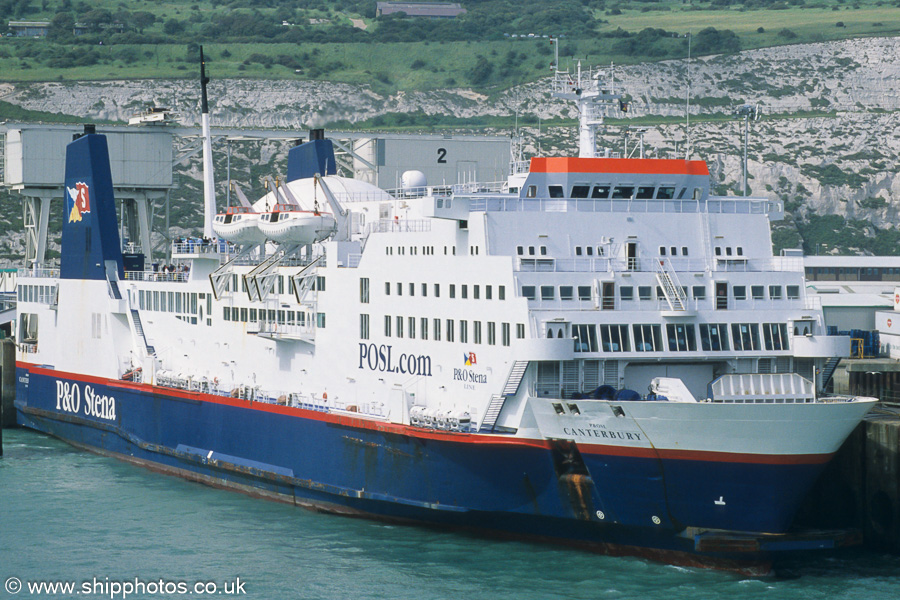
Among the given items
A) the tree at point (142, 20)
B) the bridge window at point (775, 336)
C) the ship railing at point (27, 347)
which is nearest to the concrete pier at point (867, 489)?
the bridge window at point (775, 336)

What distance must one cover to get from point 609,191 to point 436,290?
447cm

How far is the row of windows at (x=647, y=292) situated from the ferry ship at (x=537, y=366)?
0.04 meters

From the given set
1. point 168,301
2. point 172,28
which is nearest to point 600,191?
point 168,301

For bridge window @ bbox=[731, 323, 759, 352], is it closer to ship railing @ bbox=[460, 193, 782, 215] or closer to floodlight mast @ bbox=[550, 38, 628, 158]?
ship railing @ bbox=[460, 193, 782, 215]

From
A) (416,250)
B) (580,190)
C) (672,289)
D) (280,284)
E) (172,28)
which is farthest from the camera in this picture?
(172,28)

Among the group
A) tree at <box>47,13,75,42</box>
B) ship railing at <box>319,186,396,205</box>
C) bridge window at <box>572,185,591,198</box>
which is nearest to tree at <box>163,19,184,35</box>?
tree at <box>47,13,75,42</box>

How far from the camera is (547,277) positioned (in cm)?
2538

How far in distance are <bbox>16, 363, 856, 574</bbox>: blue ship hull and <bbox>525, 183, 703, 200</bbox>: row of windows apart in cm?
600

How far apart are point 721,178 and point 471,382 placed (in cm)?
7277

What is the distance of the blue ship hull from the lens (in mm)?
23812

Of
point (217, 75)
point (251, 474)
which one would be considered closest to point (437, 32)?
point (217, 75)

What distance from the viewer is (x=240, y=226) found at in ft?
107

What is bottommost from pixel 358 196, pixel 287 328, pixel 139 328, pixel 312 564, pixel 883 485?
pixel 312 564

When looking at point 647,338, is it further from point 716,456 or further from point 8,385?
point 8,385
